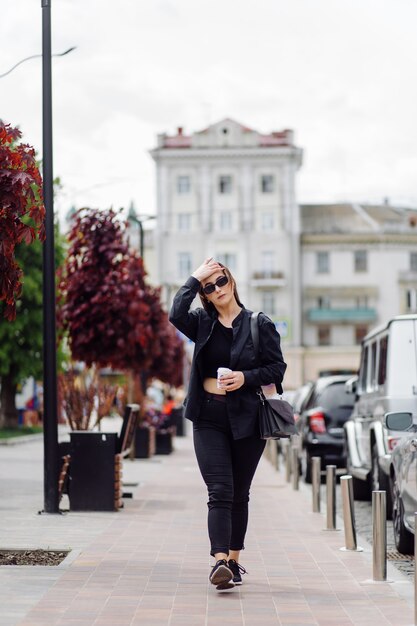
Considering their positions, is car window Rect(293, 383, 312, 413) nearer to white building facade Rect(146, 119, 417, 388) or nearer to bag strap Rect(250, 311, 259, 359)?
bag strap Rect(250, 311, 259, 359)

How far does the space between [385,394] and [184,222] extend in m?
80.1

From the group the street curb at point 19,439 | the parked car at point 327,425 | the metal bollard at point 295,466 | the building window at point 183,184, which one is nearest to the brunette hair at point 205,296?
the metal bollard at point 295,466

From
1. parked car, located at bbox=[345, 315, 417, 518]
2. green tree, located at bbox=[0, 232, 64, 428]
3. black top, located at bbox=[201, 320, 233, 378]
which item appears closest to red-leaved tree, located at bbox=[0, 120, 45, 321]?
black top, located at bbox=[201, 320, 233, 378]

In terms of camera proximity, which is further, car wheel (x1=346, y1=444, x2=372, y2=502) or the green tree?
the green tree

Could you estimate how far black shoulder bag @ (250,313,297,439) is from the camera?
8.26 m

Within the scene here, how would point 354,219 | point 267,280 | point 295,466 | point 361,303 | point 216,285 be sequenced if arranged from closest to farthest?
point 216,285, point 295,466, point 267,280, point 361,303, point 354,219

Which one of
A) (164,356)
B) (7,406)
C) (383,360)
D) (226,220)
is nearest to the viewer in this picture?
(383,360)

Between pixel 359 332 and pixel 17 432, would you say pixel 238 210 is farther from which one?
pixel 17 432

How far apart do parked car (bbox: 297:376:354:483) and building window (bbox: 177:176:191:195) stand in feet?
239

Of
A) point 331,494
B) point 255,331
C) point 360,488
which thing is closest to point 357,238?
point 360,488

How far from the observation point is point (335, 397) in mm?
21266

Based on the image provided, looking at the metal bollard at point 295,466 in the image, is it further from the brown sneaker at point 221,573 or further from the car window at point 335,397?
the brown sneaker at point 221,573

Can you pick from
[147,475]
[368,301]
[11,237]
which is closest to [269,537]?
[11,237]

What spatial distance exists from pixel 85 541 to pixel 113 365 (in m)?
12.5
